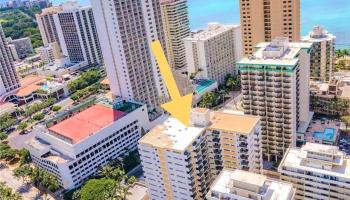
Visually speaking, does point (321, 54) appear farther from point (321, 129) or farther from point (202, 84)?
point (202, 84)

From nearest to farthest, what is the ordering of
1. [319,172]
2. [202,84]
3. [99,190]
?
[319,172], [99,190], [202,84]

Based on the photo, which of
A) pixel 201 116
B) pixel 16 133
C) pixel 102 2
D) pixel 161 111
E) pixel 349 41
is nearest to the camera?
pixel 201 116

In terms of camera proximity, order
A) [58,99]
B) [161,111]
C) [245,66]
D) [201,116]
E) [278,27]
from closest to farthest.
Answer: [201,116]
[245,66]
[278,27]
[161,111]
[58,99]

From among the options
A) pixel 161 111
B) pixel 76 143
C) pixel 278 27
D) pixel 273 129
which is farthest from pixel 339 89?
pixel 76 143

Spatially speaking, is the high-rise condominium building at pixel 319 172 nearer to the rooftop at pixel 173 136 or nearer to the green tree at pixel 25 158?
the rooftop at pixel 173 136

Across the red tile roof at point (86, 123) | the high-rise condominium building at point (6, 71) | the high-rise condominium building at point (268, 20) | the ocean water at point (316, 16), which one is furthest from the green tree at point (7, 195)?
the ocean water at point (316, 16)

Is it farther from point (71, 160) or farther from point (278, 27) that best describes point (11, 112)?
point (278, 27)

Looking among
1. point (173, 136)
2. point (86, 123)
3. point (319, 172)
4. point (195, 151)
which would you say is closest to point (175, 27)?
point (86, 123)

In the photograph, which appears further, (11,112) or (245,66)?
(11,112)
